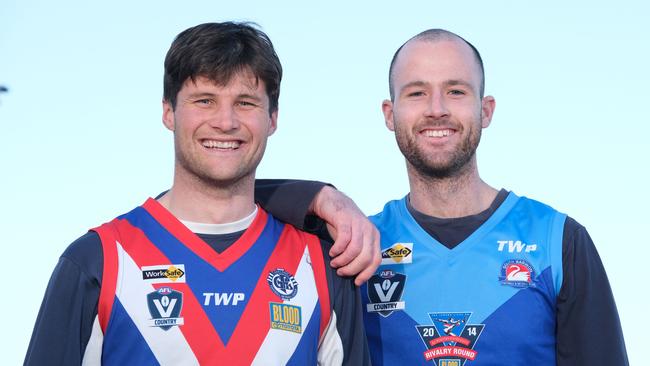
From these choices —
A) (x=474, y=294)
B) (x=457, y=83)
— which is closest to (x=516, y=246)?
(x=474, y=294)

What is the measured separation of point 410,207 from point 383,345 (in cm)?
100

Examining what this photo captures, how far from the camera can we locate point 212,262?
5.31 metres

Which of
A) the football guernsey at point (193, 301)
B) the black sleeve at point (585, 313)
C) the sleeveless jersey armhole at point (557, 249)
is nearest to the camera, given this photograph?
the football guernsey at point (193, 301)

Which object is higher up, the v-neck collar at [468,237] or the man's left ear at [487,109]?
the man's left ear at [487,109]

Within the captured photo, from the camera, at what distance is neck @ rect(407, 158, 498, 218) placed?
6.39 m

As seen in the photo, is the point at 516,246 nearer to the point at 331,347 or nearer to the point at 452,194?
the point at 452,194

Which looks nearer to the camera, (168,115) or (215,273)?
(215,273)

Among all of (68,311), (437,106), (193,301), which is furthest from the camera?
(437,106)

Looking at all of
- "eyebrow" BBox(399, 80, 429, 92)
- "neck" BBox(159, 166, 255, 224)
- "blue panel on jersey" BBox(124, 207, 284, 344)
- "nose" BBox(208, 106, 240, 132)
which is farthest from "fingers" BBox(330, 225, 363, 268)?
"eyebrow" BBox(399, 80, 429, 92)

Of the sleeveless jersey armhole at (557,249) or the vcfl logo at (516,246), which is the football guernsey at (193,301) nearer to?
the vcfl logo at (516,246)

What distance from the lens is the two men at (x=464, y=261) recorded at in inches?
235

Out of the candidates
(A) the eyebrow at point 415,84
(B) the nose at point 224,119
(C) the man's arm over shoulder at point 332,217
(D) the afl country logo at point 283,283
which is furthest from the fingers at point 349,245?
(A) the eyebrow at point 415,84

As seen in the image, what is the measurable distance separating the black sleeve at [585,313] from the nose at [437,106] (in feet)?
3.71

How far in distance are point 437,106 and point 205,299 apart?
6.75ft
